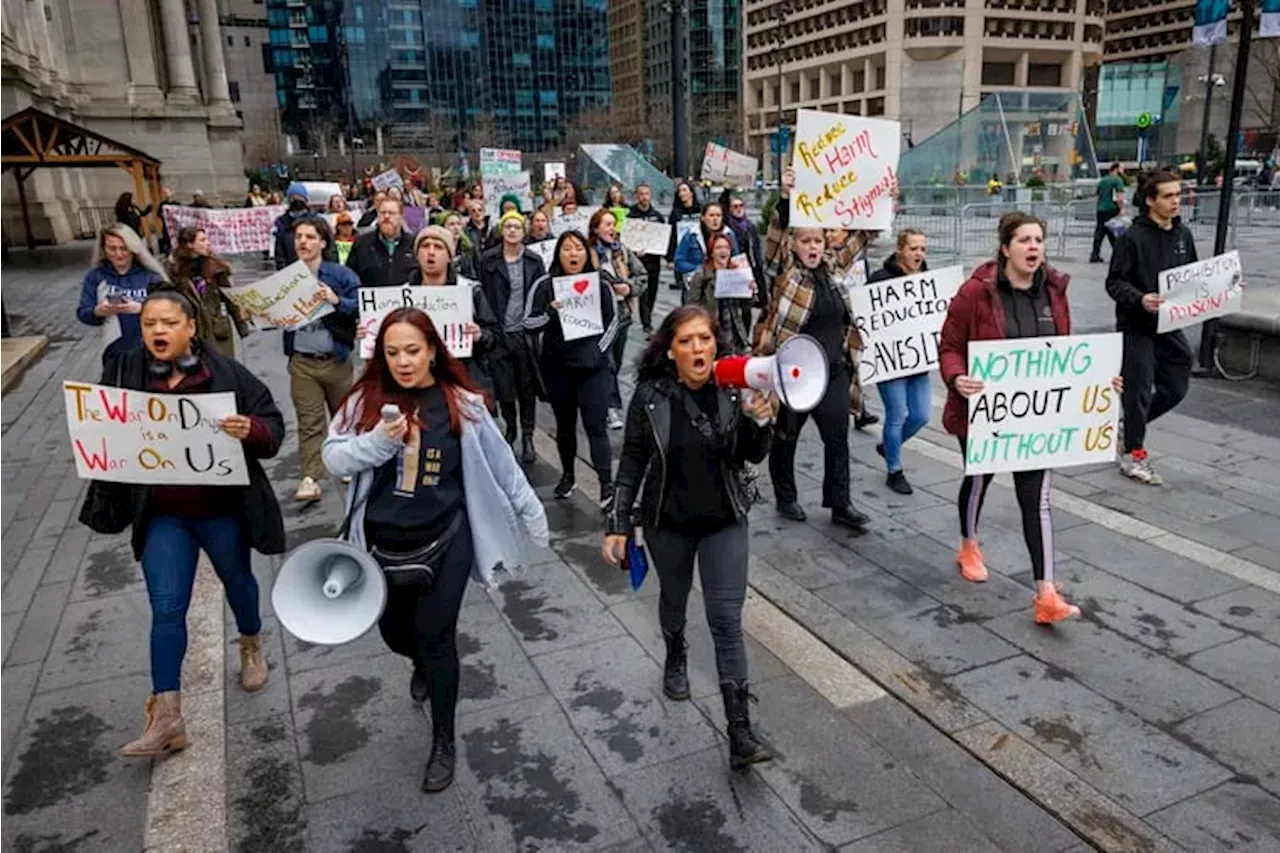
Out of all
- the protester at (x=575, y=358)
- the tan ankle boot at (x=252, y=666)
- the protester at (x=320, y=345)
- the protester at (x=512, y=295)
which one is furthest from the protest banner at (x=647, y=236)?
the tan ankle boot at (x=252, y=666)

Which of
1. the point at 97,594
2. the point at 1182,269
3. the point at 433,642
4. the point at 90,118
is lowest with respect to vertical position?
the point at 97,594

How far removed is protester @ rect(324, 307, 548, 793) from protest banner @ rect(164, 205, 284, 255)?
15487mm

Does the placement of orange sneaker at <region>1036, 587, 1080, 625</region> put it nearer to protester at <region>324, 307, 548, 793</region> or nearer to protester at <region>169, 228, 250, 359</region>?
protester at <region>324, 307, 548, 793</region>

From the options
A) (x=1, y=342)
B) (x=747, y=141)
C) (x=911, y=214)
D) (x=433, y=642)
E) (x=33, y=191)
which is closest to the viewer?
(x=433, y=642)

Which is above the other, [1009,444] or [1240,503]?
[1009,444]

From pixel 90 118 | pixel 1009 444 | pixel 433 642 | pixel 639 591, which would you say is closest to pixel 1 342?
pixel 639 591

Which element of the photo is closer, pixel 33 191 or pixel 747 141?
pixel 33 191

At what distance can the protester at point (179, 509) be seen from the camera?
3744 millimetres

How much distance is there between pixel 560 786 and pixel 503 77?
128m

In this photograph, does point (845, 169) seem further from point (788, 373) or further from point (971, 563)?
point (788, 373)

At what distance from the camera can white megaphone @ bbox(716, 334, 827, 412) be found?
3.07 m

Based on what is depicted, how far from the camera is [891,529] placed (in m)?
6.02

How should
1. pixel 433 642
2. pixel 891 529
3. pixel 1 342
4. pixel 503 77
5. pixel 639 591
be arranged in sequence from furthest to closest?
pixel 503 77
pixel 1 342
pixel 891 529
pixel 639 591
pixel 433 642

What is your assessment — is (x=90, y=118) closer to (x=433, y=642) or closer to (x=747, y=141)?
(x=433, y=642)
